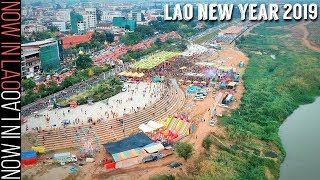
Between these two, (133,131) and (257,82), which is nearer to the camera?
(133,131)

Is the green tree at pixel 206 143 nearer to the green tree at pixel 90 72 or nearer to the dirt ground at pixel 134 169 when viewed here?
the dirt ground at pixel 134 169

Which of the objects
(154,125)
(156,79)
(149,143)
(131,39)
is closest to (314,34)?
(131,39)

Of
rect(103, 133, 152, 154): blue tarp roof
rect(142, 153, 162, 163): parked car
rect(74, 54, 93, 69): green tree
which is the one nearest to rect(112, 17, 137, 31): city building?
rect(74, 54, 93, 69): green tree

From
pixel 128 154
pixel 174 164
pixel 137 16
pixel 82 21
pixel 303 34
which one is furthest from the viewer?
pixel 137 16

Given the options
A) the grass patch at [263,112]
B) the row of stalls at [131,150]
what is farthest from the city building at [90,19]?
the row of stalls at [131,150]

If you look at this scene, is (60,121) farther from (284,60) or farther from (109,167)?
(284,60)

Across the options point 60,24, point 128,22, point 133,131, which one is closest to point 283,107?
point 133,131

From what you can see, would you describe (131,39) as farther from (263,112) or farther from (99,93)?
(263,112)
